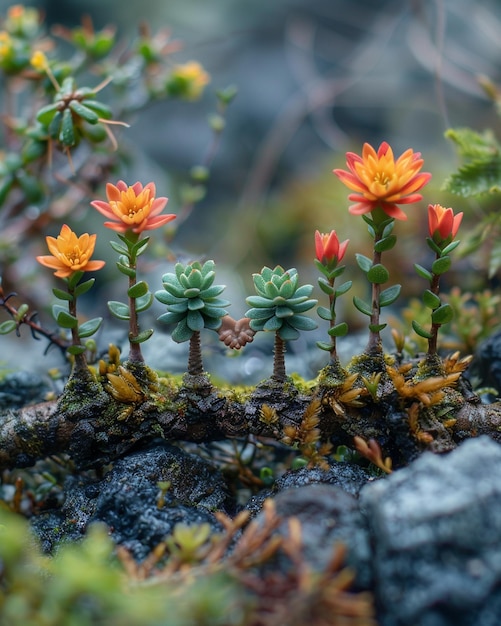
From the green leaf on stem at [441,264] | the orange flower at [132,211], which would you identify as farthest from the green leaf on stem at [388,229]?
the orange flower at [132,211]

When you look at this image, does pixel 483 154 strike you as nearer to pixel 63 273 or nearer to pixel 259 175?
pixel 63 273

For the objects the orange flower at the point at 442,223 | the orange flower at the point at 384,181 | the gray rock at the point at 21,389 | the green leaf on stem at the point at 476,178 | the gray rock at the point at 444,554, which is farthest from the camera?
the green leaf on stem at the point at 476,178

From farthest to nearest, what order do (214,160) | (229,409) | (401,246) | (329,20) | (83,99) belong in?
(329,20), (214,160), (401,246), (83,99), (229,409)

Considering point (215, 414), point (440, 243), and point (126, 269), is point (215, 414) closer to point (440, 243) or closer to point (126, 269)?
point (126, 269)

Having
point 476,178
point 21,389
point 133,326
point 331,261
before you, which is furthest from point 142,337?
point 476,178

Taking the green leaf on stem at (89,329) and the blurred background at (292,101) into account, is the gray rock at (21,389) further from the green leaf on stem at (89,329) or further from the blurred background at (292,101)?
the blurred background at (292,101)

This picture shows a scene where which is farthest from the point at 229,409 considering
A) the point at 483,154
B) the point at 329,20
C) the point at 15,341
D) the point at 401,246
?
the point at 329,20
